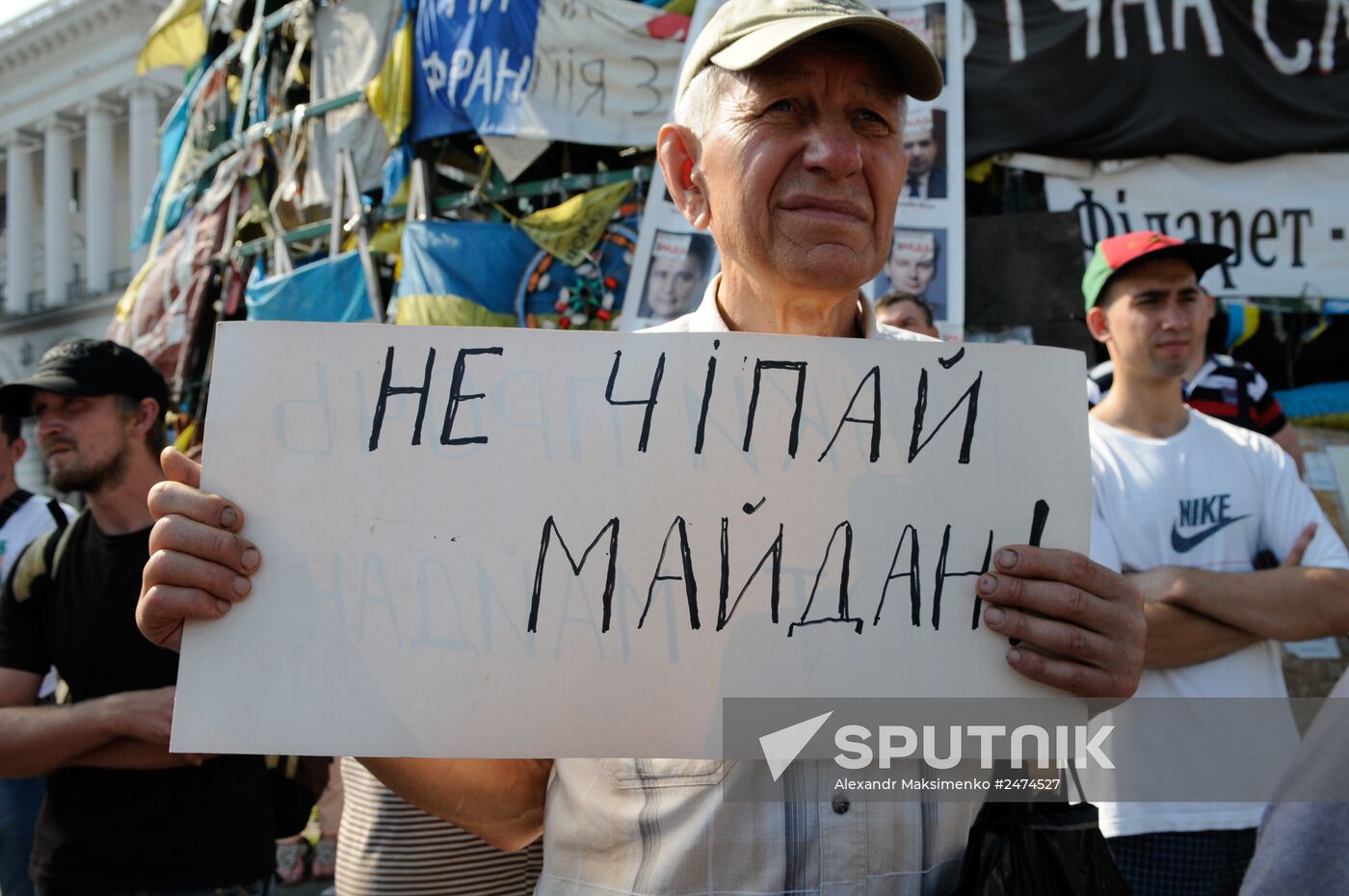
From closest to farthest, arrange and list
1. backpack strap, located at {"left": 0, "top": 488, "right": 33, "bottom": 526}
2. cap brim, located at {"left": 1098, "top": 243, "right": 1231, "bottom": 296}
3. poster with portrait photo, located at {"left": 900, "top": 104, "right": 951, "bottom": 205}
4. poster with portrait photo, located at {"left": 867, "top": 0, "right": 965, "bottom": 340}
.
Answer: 1. cap brim, located at {"left": 1098, "top": 243, "right": 1231, "bottom": 296}
2. backpack strap, located at {"left": 0, "top": 488, "right": 33, "bottom": 526}
3. poster with portrait photo, located at {"left": 867, "top": 0, "right": 965, "bottom": 340}
4. poster with portrait photo, located at {"left": 900, "top": 104, "right": 951, "bottom": 205}

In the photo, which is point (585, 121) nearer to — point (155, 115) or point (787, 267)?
point (787, 267)

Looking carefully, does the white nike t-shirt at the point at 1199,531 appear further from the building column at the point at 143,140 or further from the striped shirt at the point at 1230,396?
the building column at the point at 143,140

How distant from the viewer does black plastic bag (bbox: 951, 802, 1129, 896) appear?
3.88 ft

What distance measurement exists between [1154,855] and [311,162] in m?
9.79

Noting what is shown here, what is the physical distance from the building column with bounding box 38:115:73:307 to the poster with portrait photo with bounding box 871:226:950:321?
3862 centimetres


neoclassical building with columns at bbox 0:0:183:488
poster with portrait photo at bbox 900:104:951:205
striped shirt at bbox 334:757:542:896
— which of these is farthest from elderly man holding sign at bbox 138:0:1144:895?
neoclassical building with columns at bbox 0:0:183:488

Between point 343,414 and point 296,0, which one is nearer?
point 343,414

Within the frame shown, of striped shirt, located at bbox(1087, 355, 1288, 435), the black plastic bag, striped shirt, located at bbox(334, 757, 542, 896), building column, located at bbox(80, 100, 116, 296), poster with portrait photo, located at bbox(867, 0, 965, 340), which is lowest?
striped shirt, located at bbox(334, 757, 542, 896)

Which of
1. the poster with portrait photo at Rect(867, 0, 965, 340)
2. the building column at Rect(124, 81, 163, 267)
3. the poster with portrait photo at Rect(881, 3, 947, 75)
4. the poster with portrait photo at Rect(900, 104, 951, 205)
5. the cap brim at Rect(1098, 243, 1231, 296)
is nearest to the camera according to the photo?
the cap brim at Rect(1098, 243, 1231, 296)

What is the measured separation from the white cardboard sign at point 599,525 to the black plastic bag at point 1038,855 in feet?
0.57

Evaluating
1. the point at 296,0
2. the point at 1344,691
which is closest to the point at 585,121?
the point at 296,0

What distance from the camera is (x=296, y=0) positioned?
33.6 feet

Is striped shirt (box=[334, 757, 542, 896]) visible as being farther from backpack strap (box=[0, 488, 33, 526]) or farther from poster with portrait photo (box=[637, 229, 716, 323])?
poster with portrait photo (box=[637, 229, 716, 323])

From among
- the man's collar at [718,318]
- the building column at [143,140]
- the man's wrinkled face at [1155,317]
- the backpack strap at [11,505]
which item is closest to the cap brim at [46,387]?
the backpack strap at [11,505]
